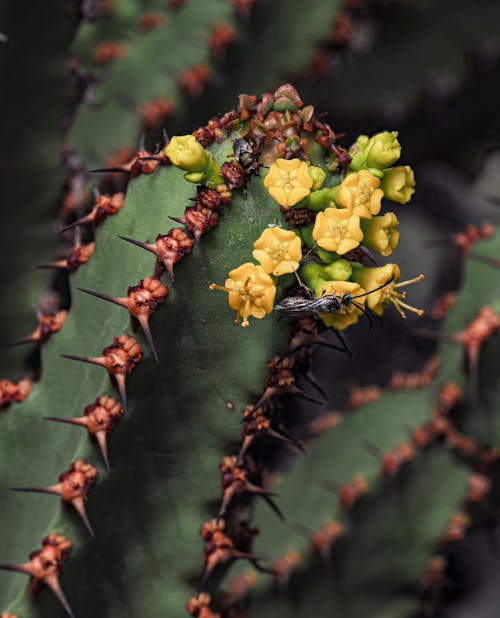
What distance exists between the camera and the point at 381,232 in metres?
1.30

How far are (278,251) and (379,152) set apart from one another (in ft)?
0.69

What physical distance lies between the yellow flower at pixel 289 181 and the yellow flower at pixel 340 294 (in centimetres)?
12

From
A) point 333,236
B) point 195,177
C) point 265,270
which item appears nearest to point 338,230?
point 333,236

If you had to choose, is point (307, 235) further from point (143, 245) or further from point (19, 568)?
point (19, 568)

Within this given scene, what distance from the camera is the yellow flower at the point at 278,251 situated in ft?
4.02

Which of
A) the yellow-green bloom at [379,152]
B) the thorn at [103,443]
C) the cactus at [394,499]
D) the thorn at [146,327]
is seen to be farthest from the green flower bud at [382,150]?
the cactus at [394,499]

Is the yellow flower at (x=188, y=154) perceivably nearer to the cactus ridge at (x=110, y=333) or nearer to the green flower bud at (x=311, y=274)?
the cactus ridge at (x=110, y=333)

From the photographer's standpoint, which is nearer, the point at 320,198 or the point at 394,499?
the point at 320,198

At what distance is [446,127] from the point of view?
2963 mm

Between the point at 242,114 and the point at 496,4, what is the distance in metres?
1.88

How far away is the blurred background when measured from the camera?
220 centimetres

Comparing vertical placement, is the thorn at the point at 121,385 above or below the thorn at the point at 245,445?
above

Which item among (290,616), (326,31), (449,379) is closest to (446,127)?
(326,31)

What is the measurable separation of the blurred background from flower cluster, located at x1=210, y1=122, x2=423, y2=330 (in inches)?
37.5
